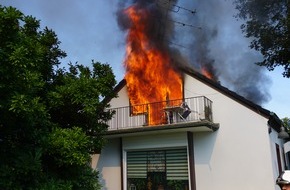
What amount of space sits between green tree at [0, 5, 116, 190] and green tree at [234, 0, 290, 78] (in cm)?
705

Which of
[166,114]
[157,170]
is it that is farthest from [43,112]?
[157,170]

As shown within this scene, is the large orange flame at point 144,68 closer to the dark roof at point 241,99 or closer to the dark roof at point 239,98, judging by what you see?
the dark roof at point 239,98

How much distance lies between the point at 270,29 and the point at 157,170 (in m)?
8.28

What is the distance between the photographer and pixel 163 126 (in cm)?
1512

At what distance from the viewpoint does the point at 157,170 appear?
16.4 m

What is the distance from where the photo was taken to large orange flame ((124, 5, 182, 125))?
57.1ft

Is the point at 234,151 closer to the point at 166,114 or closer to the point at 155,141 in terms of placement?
the point at 166,114

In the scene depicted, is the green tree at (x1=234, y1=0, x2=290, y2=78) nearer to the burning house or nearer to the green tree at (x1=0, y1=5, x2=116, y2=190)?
the burning house

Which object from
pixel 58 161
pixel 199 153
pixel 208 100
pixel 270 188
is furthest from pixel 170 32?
pixel 58 161

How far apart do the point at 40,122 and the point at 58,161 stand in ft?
4.25

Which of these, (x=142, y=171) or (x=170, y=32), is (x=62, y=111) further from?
(x=170, y=32)

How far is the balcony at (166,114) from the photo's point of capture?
50.5 feet

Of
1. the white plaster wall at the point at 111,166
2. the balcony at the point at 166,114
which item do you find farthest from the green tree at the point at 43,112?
the white plaster wall at the point at 111,166

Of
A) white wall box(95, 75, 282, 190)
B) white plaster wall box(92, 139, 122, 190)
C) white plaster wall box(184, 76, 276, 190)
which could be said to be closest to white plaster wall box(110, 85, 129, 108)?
white plaster wall box(92, 139, 122, 190)
